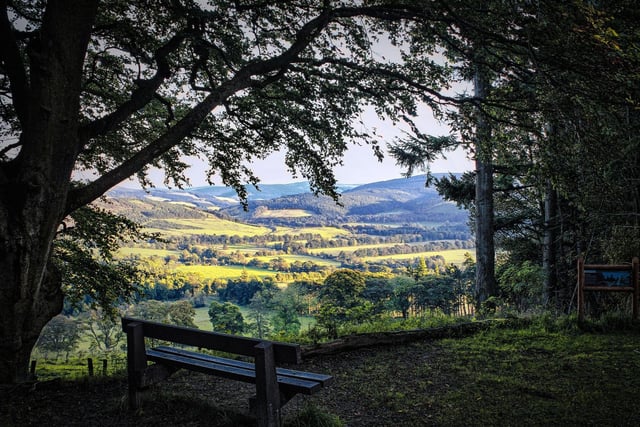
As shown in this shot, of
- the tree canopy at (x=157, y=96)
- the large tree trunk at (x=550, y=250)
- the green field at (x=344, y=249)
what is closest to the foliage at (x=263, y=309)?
the large tree trunk at (x=550, y=250)

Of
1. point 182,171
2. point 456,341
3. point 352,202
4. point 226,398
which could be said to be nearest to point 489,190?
point 456,341

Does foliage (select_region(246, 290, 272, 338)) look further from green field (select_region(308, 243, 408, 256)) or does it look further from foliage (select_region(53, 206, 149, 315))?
green field (select_region(308, 243, 408, 256))

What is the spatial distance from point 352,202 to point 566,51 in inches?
5905

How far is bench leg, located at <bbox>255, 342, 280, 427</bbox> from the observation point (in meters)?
3.27

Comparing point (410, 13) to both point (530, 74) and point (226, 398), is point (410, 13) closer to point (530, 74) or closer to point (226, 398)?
point (530, 74)

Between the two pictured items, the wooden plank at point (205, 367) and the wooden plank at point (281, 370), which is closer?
the wooden plank at point (281, 370)

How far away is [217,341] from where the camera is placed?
3.61m

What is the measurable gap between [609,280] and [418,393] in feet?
15.3

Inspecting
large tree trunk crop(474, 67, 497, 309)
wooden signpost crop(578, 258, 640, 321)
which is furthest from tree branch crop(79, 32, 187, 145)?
large tree trunk crop(474, 67, 497, 309)

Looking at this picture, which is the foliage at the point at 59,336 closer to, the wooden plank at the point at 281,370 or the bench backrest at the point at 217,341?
the wooden plank at the point at 281,370

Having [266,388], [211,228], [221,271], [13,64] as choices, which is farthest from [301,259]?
[266,388]

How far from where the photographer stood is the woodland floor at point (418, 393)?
3967 millimetres

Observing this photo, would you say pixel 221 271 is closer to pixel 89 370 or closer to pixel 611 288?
pixel 89 370

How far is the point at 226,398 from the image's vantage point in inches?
187
